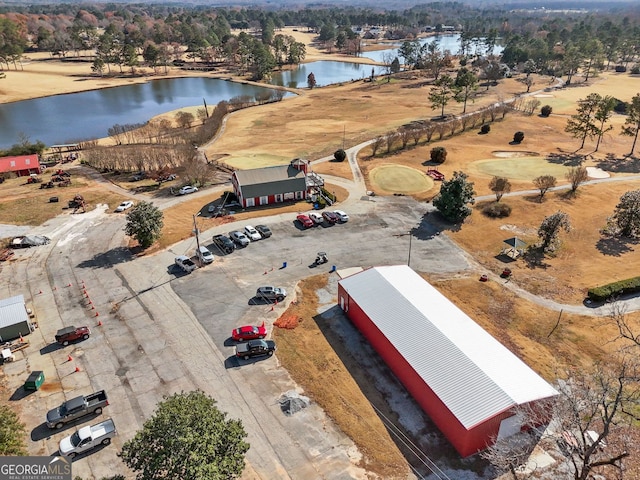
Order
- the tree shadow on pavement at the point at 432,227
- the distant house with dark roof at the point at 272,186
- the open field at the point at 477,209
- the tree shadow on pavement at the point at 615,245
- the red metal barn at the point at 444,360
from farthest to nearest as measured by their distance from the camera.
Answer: the distant house with dark roof at the point at 272,186 → the tree shadow on pavement at the point at 432,227 → the tree shadow on pavement at the point at 615,245 → the open field at the point at 477,209 → the red metal barn at the point at 444,360

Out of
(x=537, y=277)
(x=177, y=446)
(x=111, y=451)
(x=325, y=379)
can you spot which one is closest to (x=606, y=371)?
(x=537, y=277)

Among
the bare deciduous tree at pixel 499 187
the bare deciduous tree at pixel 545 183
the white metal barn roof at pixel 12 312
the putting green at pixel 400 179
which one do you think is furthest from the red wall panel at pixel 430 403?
the bare deciduous tree at pixel 545 183

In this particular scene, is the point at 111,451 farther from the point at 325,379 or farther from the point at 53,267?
the point at 53,267

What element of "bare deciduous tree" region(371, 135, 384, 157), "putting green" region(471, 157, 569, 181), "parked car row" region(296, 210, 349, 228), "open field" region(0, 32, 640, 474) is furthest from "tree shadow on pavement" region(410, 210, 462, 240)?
"bare deciduous tree" region(371, 135, 384, 157)

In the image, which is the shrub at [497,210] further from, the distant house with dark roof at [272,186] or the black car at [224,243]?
the black car at [224,243]

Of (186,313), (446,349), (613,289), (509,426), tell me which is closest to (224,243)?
(186,313)

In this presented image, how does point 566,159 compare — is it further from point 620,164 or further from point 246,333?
point 246,333
